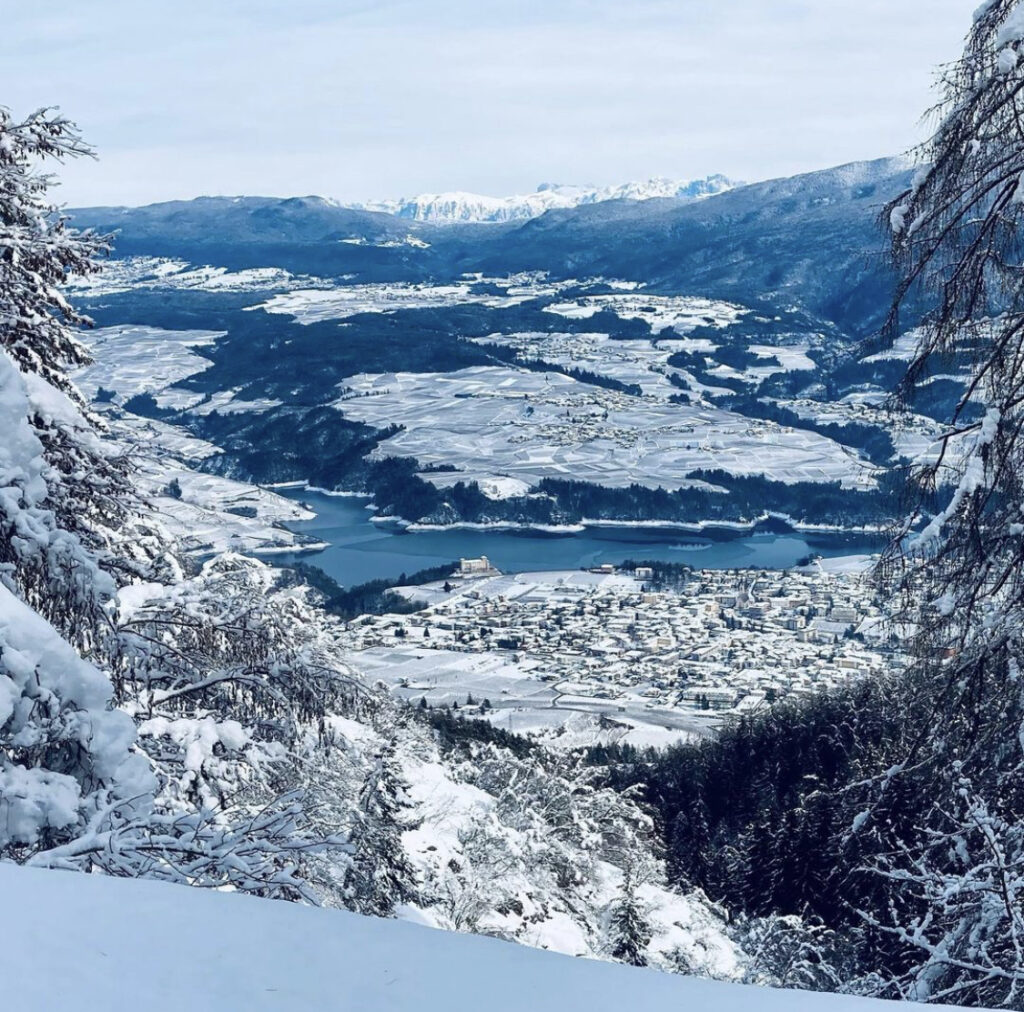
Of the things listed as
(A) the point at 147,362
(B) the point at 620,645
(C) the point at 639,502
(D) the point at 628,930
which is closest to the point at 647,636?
(B) the point at 620,645

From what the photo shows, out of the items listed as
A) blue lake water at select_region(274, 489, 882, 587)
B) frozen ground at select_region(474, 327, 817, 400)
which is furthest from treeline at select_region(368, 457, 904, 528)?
frozen ground at select_region(474, 327, 817, 400)

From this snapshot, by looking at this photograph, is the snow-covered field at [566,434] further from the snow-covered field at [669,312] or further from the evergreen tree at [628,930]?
the evergreen tree at [628,930]

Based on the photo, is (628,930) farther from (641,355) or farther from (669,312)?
(669,312)

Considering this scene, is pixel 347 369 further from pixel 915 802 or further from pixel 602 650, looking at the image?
pixel 915 802

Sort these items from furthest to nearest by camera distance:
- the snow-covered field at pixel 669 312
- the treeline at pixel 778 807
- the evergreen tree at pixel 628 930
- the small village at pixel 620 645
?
the snow-covered field at pixel 669 312 < the small village at pixel 620 645 < the treeline at pixel 778 807 < the evergreen tree at pixel 628 930

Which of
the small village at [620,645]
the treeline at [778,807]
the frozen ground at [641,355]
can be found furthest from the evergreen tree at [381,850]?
the frozen ground at [641,355]
